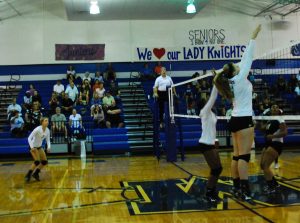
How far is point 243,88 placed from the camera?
20.5 ft

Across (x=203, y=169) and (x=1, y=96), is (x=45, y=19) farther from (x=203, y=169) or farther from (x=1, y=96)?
(x=203, y=169)

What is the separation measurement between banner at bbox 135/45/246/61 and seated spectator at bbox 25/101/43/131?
7188 millimetres

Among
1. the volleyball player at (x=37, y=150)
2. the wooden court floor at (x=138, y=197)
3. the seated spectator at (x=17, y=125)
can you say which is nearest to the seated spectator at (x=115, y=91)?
the seated spectator at (x=17, y=125)

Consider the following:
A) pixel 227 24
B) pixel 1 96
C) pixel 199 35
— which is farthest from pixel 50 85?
pixel 227 24

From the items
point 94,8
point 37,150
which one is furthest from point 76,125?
point 37,150

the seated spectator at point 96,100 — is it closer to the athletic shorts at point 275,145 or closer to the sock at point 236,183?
the athletic shorts at point 275,145

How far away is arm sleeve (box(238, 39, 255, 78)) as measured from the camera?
6.22m

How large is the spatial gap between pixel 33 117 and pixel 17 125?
2.44 ft

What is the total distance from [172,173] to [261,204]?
4.27 metres

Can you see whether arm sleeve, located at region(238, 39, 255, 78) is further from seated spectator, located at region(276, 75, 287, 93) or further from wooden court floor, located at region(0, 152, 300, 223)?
seated spectator, located at region(276, 75, 287, 93)

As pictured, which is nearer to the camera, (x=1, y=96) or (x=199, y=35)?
(x=1, y=96)

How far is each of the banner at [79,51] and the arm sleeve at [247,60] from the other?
57.4 ft

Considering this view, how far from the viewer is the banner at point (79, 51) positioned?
2277 cm

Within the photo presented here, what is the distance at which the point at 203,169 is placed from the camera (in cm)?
1126
